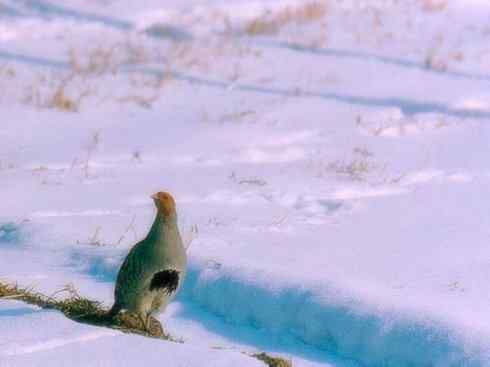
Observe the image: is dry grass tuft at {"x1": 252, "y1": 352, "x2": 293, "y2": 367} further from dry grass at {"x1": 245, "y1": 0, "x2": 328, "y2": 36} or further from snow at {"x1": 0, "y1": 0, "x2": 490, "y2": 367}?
dry grass at {"x1": 245, "y1": 0, "x2": 328, "y2": 36}

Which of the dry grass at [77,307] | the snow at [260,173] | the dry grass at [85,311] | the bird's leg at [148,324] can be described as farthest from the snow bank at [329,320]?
the bird's leg at [148,324]

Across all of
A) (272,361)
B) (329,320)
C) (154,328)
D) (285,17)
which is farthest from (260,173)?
(285,17)

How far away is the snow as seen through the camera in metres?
4.13

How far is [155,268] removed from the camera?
3553 mm

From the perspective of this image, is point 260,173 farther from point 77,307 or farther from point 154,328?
point 154,328

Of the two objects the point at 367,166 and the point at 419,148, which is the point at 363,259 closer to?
the point at 367,166

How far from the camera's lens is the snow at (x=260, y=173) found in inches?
163

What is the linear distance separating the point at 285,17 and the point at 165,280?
9222mm

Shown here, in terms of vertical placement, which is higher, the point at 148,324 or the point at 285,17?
the point at 285,17

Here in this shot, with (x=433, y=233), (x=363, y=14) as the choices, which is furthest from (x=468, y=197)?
(x=363, y=14)

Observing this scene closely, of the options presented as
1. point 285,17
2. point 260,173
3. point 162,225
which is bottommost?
point 260,173

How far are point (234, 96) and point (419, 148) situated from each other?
2.24 m

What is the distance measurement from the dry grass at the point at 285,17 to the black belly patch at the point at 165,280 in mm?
8503

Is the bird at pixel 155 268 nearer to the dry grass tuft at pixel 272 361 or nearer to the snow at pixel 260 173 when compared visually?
the snow at pixel 260 173
